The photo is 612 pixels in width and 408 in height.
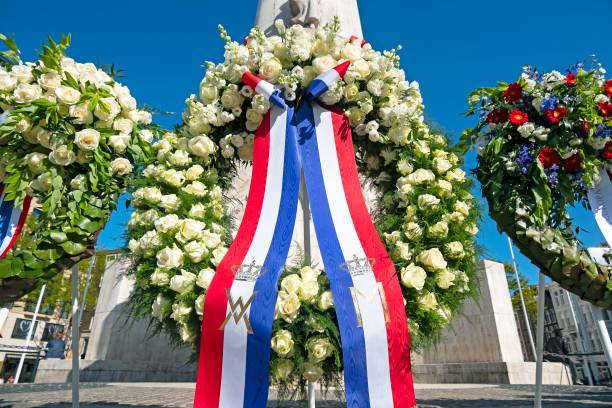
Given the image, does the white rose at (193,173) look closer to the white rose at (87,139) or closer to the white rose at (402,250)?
the white rose at (87,139)

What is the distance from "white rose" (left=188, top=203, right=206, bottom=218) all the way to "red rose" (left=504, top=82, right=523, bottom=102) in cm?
329

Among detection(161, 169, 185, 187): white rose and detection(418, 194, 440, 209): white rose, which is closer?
detection(418, 194, 440, 209): white rose

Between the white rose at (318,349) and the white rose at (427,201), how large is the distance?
1.48 meters

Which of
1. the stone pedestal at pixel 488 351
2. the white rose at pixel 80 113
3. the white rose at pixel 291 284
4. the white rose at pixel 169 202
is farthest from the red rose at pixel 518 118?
the stone pedestal at pixel 488 351

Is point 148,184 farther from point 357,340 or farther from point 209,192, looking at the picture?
point 357,340

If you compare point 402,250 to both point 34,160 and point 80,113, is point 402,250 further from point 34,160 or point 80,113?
point 34,160

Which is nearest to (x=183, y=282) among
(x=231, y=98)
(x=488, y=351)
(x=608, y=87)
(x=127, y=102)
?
(x=231, y=98)

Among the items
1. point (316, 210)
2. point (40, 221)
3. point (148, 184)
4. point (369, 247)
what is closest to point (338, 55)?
point (316, 210)

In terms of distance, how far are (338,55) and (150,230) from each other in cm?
256

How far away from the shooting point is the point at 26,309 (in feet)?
98.3

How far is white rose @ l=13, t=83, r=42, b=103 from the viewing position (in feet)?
11.1

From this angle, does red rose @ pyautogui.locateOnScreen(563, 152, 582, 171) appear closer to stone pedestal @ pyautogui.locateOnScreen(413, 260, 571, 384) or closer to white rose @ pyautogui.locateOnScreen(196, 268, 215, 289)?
white rose @ pyautogui.locateOnScreen(196, 268, 215, 289)

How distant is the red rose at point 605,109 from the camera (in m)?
3.54

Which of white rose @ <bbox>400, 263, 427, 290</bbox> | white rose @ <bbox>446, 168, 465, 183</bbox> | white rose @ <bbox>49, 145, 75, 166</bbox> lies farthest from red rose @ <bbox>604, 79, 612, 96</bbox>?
white rose @ <bbox>49, 145, 75, 166</bbox>
